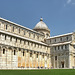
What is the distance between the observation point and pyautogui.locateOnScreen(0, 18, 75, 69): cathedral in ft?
136

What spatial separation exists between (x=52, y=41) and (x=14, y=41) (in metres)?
25.3

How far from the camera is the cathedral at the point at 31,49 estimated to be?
41.6m

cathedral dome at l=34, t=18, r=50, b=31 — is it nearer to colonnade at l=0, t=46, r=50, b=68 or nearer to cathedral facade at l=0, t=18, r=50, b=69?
cathedral facade at l=0, t=18, r=50, b=69

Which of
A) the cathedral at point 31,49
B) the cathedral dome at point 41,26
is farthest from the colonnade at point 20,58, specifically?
the cathedral dome at point 41,26

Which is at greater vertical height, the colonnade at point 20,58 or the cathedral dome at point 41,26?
the cathedral dome at point 41,26

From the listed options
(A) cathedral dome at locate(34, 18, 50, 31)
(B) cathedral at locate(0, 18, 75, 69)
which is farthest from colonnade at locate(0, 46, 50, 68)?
(A) cathedral dome at locate(34, 18, 50, 31)

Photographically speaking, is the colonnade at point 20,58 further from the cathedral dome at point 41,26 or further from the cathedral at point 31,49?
the cathedral dome at point 41,26

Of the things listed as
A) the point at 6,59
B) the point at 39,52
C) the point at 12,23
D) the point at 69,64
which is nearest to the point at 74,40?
the point at 69,64

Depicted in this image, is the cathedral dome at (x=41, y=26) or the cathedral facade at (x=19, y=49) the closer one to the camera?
the cathedral facade at (x=19, y=49)

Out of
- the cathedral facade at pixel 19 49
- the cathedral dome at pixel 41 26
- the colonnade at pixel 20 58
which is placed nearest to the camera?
the colonnade at pixel 20 58

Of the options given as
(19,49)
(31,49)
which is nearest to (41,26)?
(31,49)

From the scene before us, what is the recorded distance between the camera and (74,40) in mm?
59469

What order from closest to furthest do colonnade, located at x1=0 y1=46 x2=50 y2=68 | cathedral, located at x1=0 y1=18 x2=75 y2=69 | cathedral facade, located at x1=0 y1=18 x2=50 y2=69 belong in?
colonnade, located at x1=0 y1=46 x2=50 y2=68 → cathedral facade, located at x1=0 y1=18 x2=50 y2=69 → cathedral, located at x1=0 y1=18 x2=75 y2=69

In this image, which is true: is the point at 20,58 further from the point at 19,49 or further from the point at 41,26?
the point at 41,26
